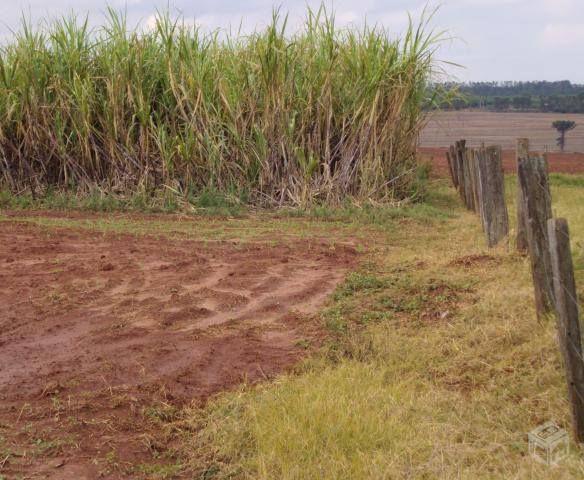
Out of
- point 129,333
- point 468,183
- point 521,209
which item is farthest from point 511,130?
point 129,333

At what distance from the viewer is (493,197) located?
7457mm

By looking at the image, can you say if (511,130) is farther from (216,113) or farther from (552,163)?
(216,113)

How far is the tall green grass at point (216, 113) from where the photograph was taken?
1082 cm

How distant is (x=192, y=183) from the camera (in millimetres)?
11148

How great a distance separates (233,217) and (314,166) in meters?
1.25

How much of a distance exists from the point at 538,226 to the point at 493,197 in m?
2.60

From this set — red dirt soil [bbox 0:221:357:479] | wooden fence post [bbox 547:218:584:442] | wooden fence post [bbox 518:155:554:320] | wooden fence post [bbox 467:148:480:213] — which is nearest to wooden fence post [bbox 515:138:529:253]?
wooden fence post [bbox 518:155:554:320]

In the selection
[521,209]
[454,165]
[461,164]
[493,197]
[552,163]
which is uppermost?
[521,209]

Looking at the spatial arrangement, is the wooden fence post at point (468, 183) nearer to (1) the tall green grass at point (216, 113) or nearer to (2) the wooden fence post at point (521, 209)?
(1) the tall green grass at point (216, 113)

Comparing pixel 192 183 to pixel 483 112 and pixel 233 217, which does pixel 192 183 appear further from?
pixel 483 112

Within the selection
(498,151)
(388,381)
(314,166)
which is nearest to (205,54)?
(314,166)

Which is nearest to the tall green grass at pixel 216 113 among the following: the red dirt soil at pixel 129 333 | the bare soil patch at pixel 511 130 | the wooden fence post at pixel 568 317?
the red dirt soil at pixel 129 333

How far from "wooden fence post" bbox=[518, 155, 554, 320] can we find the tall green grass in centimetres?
545

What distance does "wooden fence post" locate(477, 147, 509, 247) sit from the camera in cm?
736
